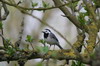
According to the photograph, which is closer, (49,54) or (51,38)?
(49,54)

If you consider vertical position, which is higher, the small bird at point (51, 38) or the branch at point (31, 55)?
the branch at point (31, 55)

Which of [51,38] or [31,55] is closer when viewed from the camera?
[31,55]

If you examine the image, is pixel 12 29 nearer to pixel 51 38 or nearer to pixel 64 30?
pixel 64 30

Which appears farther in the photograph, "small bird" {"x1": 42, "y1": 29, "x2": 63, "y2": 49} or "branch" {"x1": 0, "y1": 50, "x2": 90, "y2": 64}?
"small bird" {"x1": 42, "y1": 29, "x2": 63, "y2": 49}

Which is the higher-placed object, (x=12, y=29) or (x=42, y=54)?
(x=42, y=54)

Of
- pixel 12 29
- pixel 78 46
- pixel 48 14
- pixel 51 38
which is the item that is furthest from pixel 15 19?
pixel 78 46

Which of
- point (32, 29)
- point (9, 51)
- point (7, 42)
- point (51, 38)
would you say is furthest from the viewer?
point (32, 29)

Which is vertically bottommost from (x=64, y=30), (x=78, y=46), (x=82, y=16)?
(x=64, y=30)

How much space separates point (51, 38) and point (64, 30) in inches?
141

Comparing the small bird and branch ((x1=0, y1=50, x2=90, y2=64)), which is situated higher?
branch ((x1=0, y1=50, x2=90, y2=64))

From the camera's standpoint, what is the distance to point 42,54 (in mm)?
1979

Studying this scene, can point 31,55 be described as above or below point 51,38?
above

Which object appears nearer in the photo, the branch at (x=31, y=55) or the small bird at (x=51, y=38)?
the branch at (x=31, y=55)

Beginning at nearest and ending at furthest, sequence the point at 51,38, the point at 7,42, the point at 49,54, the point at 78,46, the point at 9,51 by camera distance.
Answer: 1. the point at 49,54
2. the point at 9,51
3. the point at 7,42
4. the point at 78,46
5. the point at 51,38
